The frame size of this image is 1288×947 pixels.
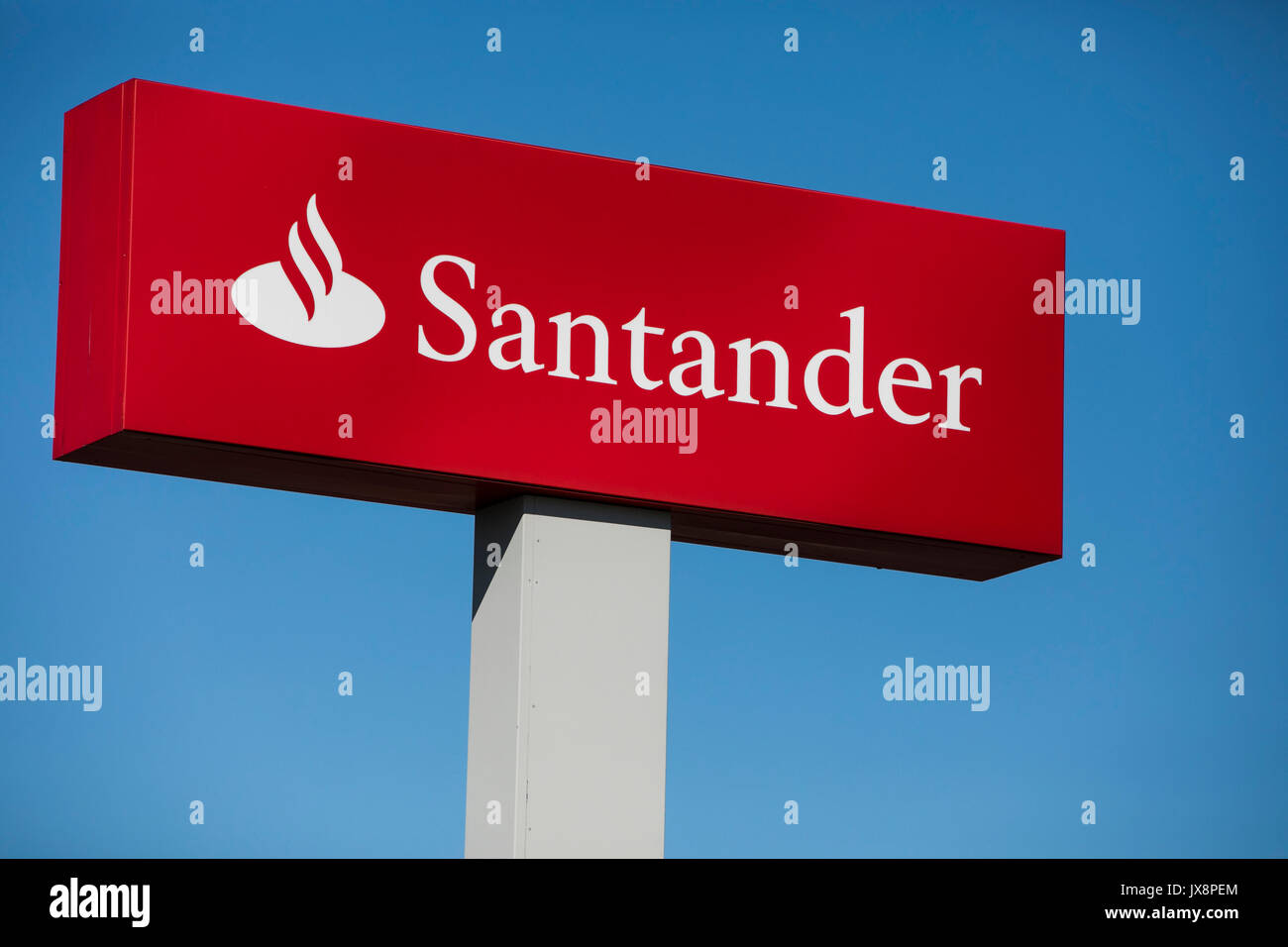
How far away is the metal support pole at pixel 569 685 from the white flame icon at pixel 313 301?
5.50 feet

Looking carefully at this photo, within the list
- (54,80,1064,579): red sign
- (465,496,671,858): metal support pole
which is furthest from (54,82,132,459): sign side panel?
(465,496,671,858): metal support pole

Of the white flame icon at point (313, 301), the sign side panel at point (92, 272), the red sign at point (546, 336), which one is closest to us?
the sign side panel at point (92, 272)

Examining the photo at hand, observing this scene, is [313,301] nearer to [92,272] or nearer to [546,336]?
[92,272]

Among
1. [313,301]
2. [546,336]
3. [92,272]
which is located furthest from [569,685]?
[92,272]

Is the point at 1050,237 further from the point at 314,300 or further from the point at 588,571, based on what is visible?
the point at 314,300

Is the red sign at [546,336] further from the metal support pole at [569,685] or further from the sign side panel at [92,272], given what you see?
the metal support pole at [569,685]

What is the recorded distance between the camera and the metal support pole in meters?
13.6

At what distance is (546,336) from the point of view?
47.0ft

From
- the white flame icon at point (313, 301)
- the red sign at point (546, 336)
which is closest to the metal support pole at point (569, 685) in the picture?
the red sign at point (546, 336)

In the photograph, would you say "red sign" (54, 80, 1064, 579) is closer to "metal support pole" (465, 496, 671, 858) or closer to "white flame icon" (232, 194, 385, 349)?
"white flame icon" (232, 194, 385, 349)

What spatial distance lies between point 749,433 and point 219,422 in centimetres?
388

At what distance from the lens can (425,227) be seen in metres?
14.1

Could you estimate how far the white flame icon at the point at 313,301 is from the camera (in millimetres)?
13570
